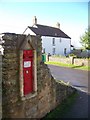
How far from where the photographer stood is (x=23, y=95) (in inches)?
303

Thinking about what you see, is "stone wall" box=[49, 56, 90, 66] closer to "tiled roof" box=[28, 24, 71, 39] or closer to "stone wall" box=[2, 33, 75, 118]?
Result: "tiled roof" box=[28, 24, 71, 39]

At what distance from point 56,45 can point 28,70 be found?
38603 millimetres

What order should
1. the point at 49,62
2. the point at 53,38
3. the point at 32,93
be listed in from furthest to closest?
the point at 53,38, the point at 49,62, the point at 32,93

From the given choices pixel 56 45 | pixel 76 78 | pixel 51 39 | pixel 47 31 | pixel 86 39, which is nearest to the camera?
pixel 76 78

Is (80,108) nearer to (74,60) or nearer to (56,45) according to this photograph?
(74,60)

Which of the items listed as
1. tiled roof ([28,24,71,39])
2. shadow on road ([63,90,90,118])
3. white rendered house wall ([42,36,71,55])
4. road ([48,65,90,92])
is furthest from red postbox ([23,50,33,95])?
white rendered house wall ([42,36,71,55])

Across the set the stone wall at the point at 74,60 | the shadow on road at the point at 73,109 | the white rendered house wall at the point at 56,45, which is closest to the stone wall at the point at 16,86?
the shadow on road at the point at 73,109

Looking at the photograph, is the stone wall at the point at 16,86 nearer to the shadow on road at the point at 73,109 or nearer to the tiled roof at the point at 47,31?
the shadow on road at the point at 73,109

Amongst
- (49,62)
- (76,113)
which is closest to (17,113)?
(76,113)

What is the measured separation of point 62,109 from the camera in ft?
34.4

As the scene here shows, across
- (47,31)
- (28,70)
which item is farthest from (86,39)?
(28,70)

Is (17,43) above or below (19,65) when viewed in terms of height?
above

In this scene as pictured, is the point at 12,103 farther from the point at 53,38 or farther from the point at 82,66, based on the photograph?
the point at 53,38

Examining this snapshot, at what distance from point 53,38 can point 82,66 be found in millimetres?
18395
